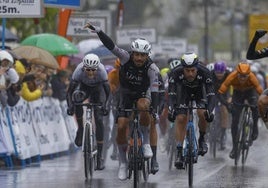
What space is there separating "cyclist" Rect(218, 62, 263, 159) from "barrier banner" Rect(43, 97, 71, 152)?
430cm

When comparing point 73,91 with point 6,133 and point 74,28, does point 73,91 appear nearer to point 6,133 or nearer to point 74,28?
point 6,133

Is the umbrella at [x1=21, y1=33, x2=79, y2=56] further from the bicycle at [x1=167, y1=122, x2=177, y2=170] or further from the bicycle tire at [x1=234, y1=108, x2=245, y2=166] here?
the bicycle tire at [x1=234, y1=108, x2=245, y2=166]

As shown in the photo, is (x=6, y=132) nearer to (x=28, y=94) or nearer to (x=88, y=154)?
(x=28, y=94)

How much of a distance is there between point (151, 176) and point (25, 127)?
13.3 ft

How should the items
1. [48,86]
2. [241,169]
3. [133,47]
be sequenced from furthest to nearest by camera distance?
[48,86] → [241,169] → [133,47]

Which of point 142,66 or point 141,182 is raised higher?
point 142,66

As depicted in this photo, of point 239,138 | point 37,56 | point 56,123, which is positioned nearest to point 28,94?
point 37,56

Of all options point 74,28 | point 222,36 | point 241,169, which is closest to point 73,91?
point 241,169

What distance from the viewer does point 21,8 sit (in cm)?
2144

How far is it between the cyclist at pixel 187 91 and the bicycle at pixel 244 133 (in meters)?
3.68

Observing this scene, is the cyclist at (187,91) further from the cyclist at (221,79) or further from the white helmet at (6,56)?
the cyclist at (221,79)

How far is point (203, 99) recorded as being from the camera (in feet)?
59.0

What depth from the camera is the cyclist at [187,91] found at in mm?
17656

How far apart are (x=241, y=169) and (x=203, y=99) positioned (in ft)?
10.0
